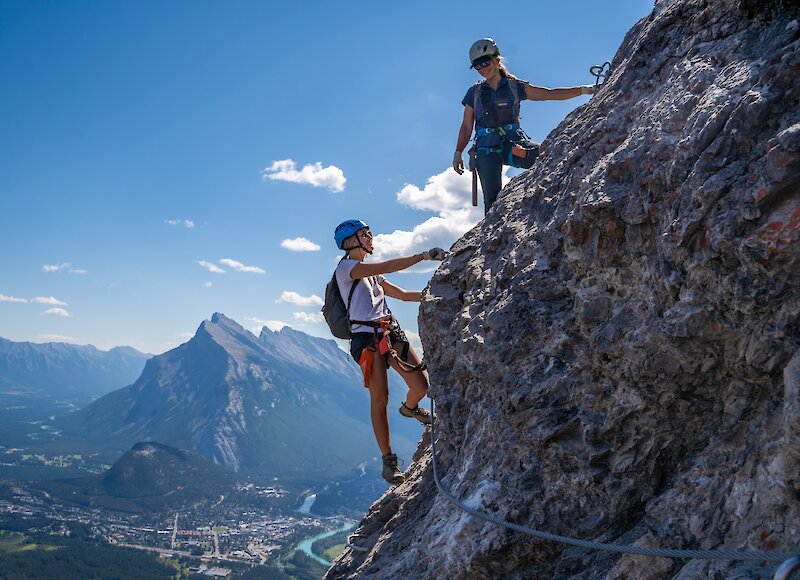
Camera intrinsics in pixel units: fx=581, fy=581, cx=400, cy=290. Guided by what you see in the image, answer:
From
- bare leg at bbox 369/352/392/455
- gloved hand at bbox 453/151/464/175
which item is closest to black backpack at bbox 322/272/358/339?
bare leg at bbox 369/352/392/455

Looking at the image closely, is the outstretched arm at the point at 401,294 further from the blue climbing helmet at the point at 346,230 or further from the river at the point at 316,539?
the river at the point at 316,539

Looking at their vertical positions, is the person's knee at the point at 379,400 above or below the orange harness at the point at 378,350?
below

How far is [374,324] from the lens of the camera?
7480 millimetres

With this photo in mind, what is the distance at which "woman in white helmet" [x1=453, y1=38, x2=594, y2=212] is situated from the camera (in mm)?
8797

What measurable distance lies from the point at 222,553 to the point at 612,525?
166997mm

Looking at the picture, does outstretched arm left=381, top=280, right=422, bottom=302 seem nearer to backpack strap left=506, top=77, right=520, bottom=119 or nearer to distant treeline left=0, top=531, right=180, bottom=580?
backpack strap left=506, top=77, right=520, bottom=119

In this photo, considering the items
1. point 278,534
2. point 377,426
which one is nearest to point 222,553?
point 278,534

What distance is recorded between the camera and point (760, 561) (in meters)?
3.18

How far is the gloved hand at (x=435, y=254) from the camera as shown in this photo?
732 centimetres

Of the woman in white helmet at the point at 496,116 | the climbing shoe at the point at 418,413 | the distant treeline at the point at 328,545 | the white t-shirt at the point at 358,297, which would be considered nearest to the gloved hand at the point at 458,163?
the woman in white helmet at the point at 496,116

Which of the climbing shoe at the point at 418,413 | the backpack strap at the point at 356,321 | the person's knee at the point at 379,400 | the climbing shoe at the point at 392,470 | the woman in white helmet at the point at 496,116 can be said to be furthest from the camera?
the woman in white helmet at the point at 496,116

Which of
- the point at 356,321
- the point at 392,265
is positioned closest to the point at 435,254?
the point at 392,265

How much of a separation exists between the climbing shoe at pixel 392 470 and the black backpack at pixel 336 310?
74.5 inches

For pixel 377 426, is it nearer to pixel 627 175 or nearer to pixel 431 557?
pixel 431 557
